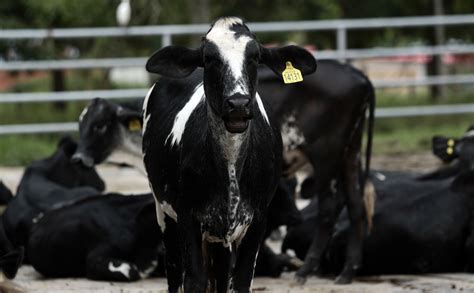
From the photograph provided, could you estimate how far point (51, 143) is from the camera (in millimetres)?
19000

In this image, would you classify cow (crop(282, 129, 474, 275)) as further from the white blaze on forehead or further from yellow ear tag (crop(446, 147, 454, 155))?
the white blaze on forehead

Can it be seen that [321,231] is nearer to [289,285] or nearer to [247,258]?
[289,285]

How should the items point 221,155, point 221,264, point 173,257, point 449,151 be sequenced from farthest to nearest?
point 449,151, point 173,257, point 221,264, point 221,155

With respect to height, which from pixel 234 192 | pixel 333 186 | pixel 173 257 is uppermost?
pixel 234 192

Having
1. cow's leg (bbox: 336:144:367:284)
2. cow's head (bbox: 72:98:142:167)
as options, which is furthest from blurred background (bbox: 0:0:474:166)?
cow's leg (bbox: 336:144:367:284)

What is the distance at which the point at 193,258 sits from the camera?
6.81m

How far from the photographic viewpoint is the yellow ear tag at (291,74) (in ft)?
23.1

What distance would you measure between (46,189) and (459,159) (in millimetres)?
3767

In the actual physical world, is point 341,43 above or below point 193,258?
below

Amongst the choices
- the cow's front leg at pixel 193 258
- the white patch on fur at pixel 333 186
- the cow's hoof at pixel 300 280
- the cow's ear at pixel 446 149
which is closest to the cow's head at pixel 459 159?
the cow's ear at pixel 446 149

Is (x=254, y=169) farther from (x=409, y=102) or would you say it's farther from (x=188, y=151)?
(x=409, y=102)

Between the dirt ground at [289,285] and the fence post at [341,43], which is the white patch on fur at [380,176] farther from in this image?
the fence post at [341,43]

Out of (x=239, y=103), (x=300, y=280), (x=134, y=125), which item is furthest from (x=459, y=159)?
(x=239, y=103)

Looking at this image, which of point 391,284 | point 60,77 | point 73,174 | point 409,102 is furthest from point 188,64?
point 60,77
